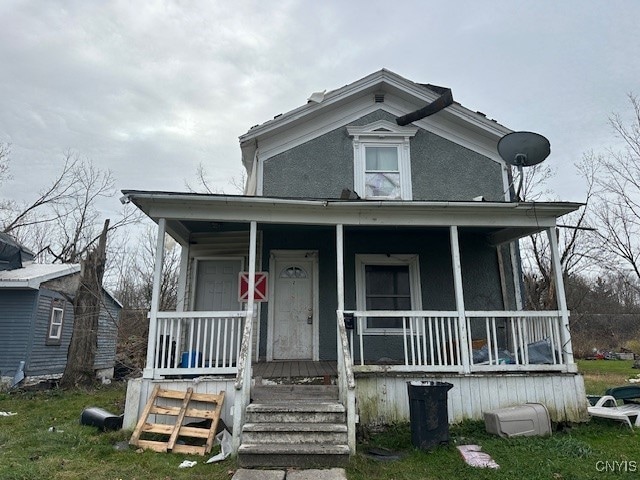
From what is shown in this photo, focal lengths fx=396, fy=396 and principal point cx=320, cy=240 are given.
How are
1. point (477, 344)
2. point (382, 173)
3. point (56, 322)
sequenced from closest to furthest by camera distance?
point (477, 344) < point (382, 173) < point (56, 322)

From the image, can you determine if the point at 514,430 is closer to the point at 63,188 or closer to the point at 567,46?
the point at 567,46

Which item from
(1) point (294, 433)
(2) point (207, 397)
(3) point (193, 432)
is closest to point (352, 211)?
(1) point (294, 433)

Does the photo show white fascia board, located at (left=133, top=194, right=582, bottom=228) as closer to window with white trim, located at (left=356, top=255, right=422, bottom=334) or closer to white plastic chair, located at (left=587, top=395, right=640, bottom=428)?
window with white trim, located at (left=356, top=255, right=422, bottom=334)

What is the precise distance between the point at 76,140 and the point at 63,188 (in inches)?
130

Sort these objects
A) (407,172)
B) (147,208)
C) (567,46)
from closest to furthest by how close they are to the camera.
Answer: (147,208), (407,172), (567,46)

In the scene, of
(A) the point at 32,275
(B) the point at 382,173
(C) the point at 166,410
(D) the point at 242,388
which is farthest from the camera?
(A) the point at 32,275

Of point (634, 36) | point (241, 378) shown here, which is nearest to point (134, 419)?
point (241, 378)

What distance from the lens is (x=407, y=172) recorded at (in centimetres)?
849

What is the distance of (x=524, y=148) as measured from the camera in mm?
7055

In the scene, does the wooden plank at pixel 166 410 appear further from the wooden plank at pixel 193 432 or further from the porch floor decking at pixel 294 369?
the porch floor decking at pixel 294 369

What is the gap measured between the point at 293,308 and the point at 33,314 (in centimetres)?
937

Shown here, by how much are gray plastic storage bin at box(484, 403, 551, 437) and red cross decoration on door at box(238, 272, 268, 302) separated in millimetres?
4174

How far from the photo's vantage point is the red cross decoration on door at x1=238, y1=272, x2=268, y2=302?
739 centimetres

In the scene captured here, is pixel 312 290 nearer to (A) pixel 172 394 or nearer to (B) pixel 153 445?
(A) pixel 172 394
